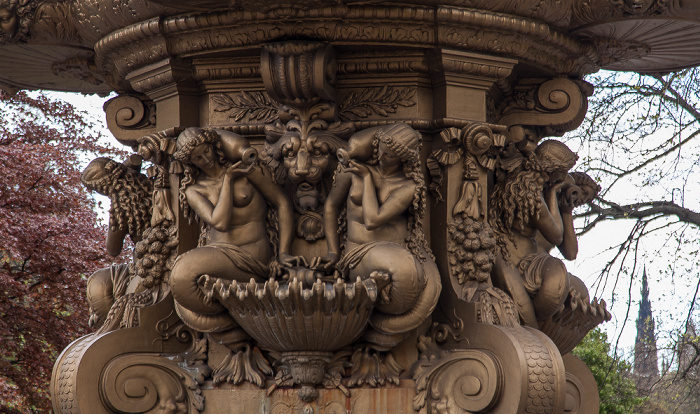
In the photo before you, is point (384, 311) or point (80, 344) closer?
point (384, 311)

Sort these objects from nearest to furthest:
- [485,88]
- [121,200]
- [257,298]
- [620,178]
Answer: [257,298], [485,88], [121,200], [620,178]

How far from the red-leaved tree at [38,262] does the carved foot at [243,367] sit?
4.73 m

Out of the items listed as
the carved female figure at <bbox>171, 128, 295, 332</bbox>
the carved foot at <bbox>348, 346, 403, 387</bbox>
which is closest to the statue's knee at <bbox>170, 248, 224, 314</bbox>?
the carved female figure at <bbox>171, 128, 295, 332</bbox>

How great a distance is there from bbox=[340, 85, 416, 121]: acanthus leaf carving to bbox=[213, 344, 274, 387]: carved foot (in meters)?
1.05

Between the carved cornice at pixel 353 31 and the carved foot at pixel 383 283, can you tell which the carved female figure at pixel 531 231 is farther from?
the carved foot at pixel 383 283

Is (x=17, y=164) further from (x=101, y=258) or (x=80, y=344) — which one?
(x=80, y=344)

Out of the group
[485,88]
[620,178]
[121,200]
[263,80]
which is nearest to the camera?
[263,80]

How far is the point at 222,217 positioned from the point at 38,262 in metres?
5.47

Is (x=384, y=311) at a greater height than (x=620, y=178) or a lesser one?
lesser

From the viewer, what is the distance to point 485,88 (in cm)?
386

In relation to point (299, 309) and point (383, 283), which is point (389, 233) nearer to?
point (383, 283)

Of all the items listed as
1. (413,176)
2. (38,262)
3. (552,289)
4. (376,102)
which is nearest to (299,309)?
(413,176)

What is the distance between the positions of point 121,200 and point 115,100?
510mm

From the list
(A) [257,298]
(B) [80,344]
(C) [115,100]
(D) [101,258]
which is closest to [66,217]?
(D) [101,258]
